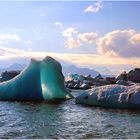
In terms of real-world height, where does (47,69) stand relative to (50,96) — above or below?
above

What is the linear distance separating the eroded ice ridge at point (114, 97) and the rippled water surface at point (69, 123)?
1.28 meters

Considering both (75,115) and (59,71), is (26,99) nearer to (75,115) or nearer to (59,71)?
(59,71)

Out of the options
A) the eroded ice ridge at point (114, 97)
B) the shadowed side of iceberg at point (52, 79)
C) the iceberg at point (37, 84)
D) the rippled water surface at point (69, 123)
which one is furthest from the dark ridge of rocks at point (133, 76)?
the rippled water surface at point (69, 123)

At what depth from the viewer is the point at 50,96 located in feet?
116

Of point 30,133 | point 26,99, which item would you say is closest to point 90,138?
point 30,133

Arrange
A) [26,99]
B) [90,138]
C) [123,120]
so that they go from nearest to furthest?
[90,138] < [123,120] < [26,99]

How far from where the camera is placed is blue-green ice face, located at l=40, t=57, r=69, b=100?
117 ft

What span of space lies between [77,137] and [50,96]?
19.6 meters

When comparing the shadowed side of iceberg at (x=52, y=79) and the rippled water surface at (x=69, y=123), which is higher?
the shadowed side of iceberg at (x=52, y=79)

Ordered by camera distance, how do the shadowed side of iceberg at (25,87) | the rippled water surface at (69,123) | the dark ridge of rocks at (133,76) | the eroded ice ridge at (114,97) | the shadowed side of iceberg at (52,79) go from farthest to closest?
the dark ridge of rocks at (133,76) → the shadowed side of iceberg at (52,79) → the shadowed side of iceberg at (25,87) → the eroded ice ridge at (114,97) → the rippled water surface at (69,123)

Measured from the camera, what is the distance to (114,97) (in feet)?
89.0

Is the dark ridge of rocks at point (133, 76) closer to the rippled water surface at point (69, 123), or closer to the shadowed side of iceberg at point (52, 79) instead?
the shadowed side of iceberg at point (52, 79)

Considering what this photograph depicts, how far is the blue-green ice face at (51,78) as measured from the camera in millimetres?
35750

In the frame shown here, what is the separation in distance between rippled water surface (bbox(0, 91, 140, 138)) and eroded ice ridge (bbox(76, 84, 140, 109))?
4.20 ft
